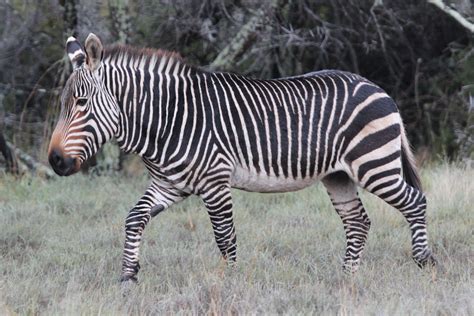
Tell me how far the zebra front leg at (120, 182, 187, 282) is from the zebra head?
1.88 feet

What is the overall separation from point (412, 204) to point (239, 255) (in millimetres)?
1469

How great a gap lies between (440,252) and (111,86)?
10.3ft

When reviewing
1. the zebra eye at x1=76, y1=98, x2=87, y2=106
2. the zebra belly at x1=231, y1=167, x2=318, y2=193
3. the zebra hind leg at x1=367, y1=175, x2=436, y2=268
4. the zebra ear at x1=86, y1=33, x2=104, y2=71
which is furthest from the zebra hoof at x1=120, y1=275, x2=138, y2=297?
the zebra hind leg at x1=367, y1=175, x2=436, y2=268

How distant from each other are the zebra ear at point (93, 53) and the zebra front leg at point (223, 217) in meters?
1.24

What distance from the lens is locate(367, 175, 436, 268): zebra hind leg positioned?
5.95 meters

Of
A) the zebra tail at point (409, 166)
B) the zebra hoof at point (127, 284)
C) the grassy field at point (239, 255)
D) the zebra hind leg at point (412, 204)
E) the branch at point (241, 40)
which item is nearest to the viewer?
the grassy field at point (239, 255)

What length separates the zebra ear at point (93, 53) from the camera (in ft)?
17.6

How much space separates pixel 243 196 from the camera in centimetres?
877

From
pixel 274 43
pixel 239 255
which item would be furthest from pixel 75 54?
pixel 274 43

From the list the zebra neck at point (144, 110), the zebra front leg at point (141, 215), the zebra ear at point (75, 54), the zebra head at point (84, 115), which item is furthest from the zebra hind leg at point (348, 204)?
the zebra ear at point (75, 54)

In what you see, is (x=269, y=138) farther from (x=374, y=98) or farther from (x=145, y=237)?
(x=145, y=237)

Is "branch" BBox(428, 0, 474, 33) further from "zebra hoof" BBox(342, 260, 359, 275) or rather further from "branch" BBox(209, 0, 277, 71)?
"zebra hoof" BBox(342, 260, 359, 275)

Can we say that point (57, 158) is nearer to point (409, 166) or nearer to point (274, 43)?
point (409, 166)

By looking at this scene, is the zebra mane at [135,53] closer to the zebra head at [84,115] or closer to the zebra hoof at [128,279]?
the zebra head at [84,115]
